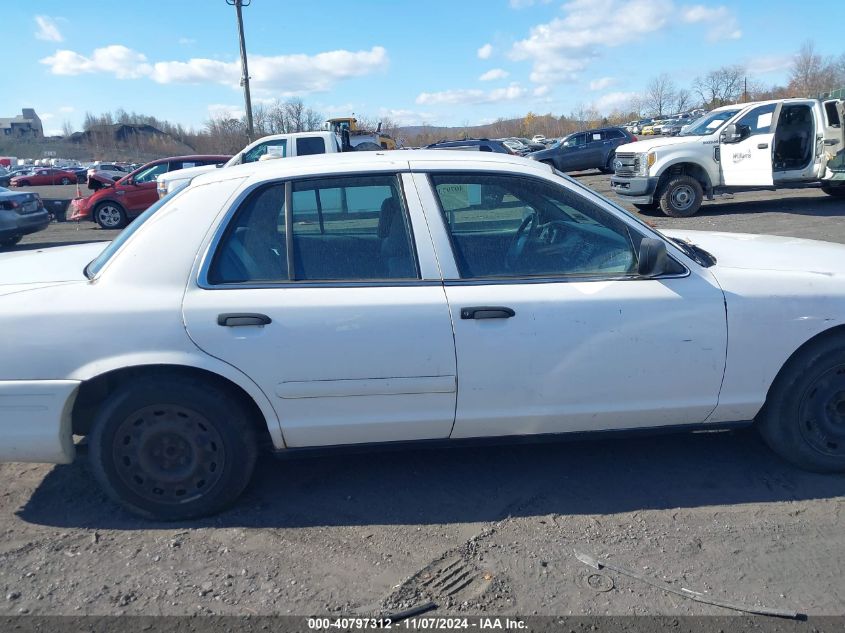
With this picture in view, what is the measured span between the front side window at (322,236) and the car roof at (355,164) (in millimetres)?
66

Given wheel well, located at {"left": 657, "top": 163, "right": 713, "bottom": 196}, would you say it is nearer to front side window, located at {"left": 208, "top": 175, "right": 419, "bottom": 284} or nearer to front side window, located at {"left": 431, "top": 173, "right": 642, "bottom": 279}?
front side window, located at {"left": 431, "top": 173, "right": 642, "bottom": 279}

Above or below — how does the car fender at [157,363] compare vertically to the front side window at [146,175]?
below

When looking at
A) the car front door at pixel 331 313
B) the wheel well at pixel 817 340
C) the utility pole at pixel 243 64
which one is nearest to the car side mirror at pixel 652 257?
the wheel well at pixel 817 340

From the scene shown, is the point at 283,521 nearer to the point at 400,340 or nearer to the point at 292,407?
the point at 292,407

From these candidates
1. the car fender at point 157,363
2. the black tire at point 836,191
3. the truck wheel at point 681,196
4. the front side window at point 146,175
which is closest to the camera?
the car fender at point 157,363

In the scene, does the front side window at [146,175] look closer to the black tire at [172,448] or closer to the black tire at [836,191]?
the black tire at [172,448]

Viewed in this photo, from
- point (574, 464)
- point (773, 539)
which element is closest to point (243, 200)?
point (574, 464)

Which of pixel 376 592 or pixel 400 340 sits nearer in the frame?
pixel 376 592

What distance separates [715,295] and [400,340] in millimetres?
1516

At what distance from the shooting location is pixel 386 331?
319 cm

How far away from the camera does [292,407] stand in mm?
3264

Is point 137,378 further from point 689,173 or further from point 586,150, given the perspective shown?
point 586,150

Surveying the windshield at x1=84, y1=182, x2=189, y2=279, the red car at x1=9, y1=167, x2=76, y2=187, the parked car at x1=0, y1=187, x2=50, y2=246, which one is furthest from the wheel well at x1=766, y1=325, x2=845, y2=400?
the red car at x1=9, y1=167, x2=76, y2=187

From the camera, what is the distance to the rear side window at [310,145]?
14820 mm
